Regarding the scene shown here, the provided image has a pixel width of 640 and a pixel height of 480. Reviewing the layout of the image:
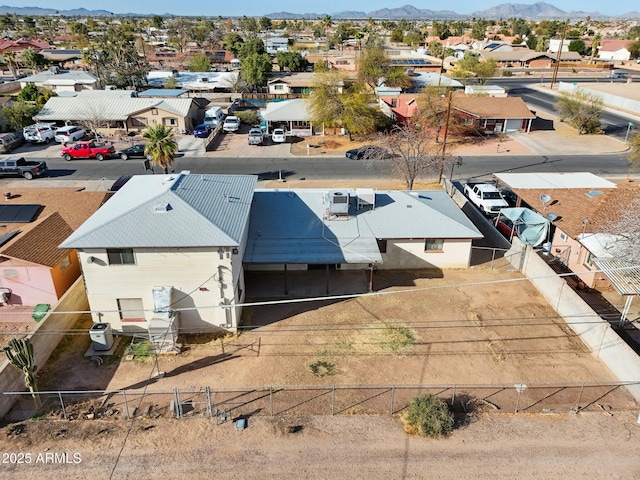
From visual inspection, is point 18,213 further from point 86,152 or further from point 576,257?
point 576,257

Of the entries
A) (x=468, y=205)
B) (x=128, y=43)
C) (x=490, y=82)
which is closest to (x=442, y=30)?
(x=490, y=82)

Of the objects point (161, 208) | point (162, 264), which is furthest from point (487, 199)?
point (162, 264)

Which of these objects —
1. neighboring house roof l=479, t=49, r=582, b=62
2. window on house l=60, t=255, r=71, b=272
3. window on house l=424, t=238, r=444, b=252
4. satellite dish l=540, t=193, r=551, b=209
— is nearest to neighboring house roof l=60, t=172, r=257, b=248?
window on house l=60, t=255, r=71, b=272

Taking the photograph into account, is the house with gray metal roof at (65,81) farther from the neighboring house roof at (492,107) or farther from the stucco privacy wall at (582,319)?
the stucco privacy wall at (582,319)

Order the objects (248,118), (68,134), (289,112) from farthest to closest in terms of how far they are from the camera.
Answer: (248,118) < (289,112) < (68,134)

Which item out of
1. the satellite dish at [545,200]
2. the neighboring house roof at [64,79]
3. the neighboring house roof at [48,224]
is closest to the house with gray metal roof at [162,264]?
the neighboring house roof at [48,224]

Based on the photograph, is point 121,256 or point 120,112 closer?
point 121,256

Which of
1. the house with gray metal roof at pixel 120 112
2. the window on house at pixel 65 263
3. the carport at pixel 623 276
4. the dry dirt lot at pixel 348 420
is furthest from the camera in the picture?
the house with gray metal roof at pixel 120 112
